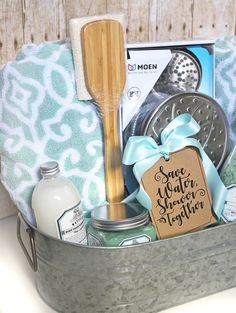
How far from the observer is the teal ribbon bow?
0.63 metres

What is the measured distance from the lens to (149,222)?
631 mm

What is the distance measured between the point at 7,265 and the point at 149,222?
260 millimetres

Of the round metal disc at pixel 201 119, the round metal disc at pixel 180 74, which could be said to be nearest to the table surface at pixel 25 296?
the round metal disc at pixel 201 119

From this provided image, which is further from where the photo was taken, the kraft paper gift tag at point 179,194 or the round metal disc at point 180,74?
the round metal disc at point 180,74

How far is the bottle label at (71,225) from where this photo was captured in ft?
1.98

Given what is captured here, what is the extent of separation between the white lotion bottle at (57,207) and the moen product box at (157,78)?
13cm

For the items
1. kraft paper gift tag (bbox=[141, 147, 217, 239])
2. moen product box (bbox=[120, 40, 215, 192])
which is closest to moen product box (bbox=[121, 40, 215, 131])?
moen product box (bbox=[120, 40, 215, 192])

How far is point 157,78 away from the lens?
740mm

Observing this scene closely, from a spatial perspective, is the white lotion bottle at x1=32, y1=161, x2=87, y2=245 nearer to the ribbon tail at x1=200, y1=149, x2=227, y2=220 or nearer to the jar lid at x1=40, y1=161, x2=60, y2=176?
the jar lid at x1=40, y1=161, x2=60, y2=176

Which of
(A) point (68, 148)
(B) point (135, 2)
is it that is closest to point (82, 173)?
(A) point (68, 148)

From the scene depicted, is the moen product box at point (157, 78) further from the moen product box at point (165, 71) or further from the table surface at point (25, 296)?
the table surface at point (25, 296)

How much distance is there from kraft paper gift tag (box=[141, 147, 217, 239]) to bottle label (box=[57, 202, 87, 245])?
0.10 m

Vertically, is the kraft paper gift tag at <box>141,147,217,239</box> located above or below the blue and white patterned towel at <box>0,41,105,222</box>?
below

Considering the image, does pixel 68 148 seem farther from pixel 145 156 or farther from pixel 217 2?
pixel 217 2
